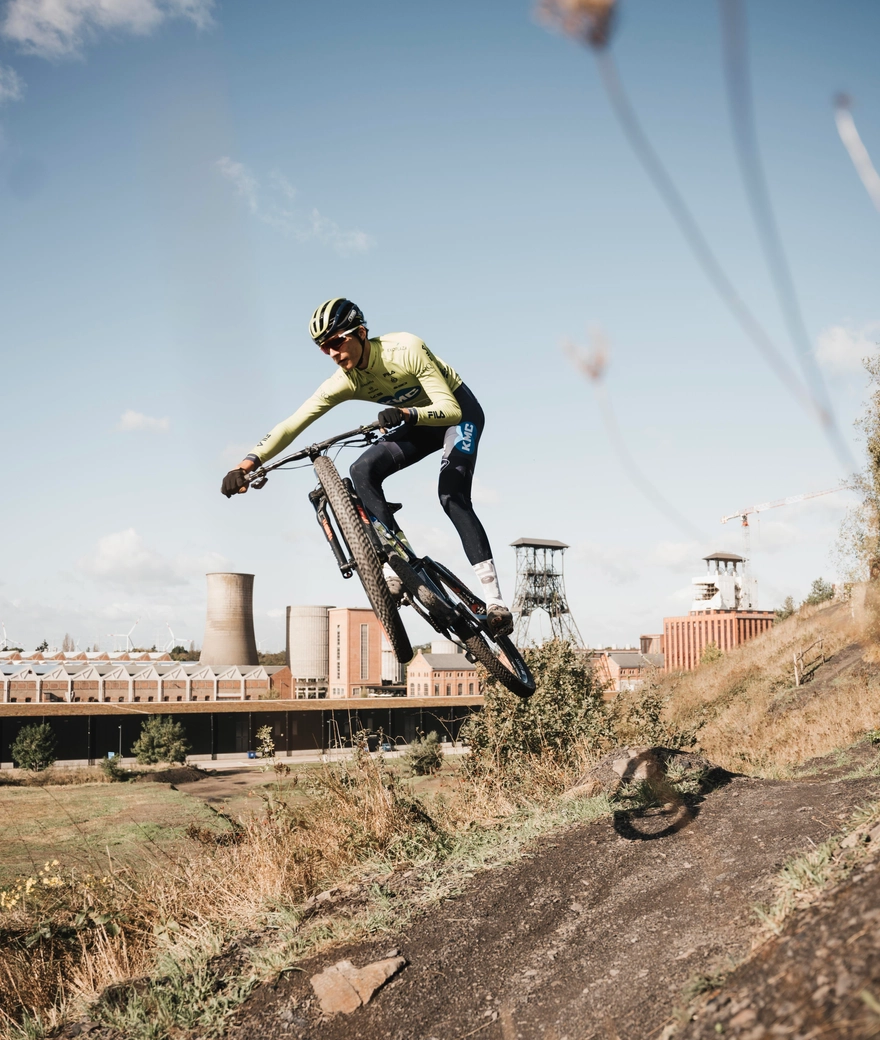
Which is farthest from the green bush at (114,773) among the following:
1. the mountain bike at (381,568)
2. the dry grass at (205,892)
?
the mountain bike at (381,568)

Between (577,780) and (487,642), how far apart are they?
637 cm

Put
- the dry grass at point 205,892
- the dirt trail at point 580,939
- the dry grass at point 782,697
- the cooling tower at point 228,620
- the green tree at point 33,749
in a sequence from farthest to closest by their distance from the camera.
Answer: the cooling tower at point 228,620
the green tree at point 33,749
the dry grass at point 782,697
the dry grass at point 205,892
the dirt trail at point 580,939

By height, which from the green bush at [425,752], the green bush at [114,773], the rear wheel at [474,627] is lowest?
the green bush at [114,773]

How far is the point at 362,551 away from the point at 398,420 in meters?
1.22

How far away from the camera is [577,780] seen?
12992 mm

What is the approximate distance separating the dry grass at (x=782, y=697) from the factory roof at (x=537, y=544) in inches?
580

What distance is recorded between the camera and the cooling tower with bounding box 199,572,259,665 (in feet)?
271

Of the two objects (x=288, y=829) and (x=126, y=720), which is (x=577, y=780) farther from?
(x=126, y=720)

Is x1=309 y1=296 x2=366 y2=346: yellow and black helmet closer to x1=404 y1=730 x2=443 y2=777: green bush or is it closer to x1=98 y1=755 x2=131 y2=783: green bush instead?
x1=404 y1=730 x2=443 y2=777: green bush

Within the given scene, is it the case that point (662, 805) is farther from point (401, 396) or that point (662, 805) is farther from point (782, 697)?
point (782, 697)

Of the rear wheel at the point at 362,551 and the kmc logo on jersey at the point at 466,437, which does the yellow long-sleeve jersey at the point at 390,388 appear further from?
the rear wheel at the point at 362,551

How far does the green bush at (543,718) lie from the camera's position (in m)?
16.8

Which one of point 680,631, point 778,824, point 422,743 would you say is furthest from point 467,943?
point 680,631

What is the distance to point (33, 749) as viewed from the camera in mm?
51125
